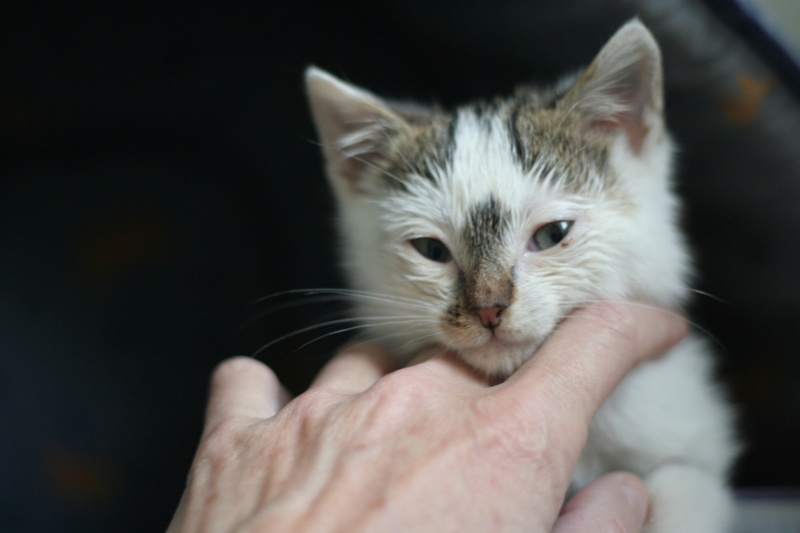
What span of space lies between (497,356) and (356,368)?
9.2 inches

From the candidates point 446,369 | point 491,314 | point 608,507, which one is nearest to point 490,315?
point 491,314

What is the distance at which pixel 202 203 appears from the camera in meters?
1.41

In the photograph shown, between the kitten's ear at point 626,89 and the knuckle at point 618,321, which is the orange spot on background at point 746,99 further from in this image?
the knuckle at point 618,321

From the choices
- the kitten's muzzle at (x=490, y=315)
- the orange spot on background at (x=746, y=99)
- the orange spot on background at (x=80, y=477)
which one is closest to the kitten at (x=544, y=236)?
the kitten's muzzle at (x=490, y=315)

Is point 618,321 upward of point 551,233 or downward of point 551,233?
downward

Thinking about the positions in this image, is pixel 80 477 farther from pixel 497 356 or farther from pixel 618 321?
pixel 618 321

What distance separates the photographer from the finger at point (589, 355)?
2.52ft

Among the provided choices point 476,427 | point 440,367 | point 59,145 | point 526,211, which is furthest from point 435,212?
point 59,145

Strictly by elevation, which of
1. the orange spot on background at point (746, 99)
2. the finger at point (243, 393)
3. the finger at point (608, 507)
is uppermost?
the orange spot on background at point (746, 99)

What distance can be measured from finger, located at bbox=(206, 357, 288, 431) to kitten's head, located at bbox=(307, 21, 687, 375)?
0.68ft

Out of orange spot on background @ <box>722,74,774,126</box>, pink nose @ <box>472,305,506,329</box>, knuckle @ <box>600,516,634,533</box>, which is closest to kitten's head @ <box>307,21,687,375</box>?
pink nose @ <box>472,305,506,329</box>

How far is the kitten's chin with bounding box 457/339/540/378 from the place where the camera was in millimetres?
891

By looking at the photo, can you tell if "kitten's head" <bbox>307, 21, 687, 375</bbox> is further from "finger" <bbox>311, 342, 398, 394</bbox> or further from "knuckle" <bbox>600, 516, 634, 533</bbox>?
"knuckle" <bbox>600, 516, 634, 533</bbox>

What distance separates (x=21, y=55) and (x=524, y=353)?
3.81 ft
